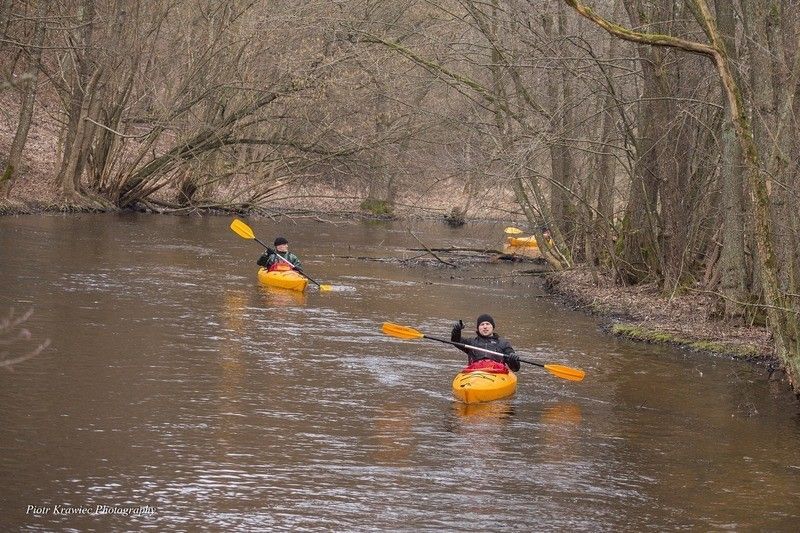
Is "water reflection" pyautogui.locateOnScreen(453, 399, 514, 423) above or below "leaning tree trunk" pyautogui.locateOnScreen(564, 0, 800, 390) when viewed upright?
below

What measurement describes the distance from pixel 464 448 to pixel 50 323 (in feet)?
21.0

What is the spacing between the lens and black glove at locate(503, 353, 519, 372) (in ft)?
38.4

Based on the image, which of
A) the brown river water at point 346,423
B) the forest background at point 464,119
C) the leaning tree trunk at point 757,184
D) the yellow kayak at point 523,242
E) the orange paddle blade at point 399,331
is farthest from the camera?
the yellow kayak at point 523,242

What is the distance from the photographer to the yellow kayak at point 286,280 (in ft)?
61.6

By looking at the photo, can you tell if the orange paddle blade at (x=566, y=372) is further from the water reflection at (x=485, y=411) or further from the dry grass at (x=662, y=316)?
the dry grass at (x=662, y=316)

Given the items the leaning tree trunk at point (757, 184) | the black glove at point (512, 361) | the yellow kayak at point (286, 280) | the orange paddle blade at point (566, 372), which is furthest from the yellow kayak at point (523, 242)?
the leaning tree trunk at point (757, 184)

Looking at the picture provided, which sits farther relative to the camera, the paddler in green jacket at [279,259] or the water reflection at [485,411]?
the paddler in green jacket at [279,259]

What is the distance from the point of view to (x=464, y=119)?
→ 24500mm

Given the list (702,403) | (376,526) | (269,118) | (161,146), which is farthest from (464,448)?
(161,146)

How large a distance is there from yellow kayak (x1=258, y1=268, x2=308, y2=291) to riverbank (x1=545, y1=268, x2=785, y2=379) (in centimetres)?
453

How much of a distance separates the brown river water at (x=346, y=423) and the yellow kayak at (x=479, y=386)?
158mm

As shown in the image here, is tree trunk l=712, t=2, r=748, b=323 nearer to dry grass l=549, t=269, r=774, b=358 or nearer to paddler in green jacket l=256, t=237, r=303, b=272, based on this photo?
dry grass l=549, t=269, r=774, b=358

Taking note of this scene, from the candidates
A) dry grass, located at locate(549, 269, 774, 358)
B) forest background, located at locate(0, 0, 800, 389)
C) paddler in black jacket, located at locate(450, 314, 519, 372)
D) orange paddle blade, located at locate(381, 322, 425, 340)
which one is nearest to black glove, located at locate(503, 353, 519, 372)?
paddler in black jacket, located at locate(450, 314, 519, 372)

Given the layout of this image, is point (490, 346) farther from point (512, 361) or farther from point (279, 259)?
point (279, 259)
